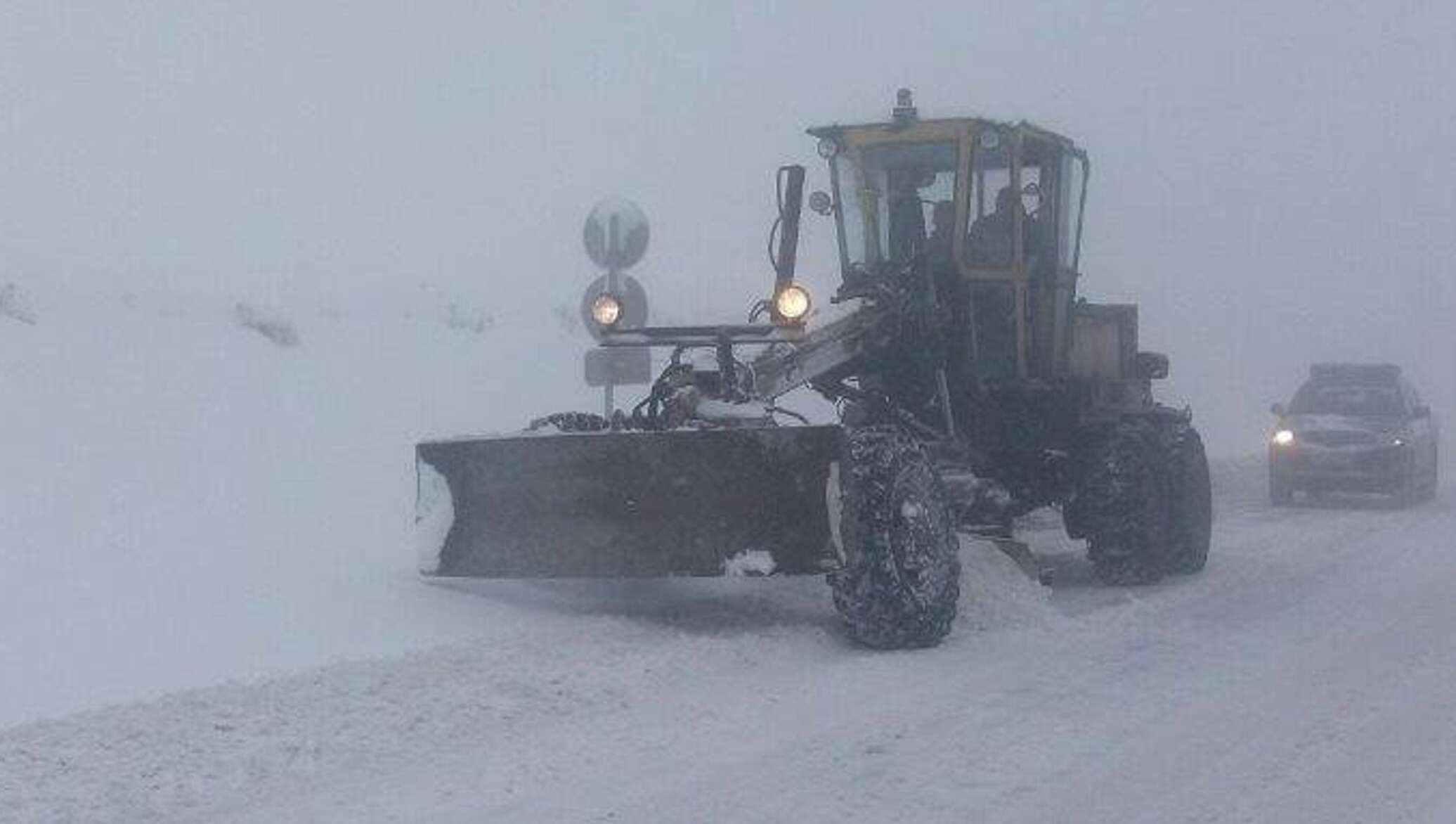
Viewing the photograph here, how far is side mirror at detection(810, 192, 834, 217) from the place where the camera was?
13047 millimetres

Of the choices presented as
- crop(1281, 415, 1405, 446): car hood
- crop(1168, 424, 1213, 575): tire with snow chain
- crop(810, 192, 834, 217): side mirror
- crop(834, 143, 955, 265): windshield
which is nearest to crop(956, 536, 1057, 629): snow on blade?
crop(1168, 424, 1213, 575): tire with snow chain

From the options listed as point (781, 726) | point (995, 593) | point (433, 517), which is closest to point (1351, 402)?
point (995, 593)

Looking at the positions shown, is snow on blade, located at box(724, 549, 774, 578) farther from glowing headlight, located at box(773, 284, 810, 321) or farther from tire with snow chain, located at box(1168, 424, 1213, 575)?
tire with snow chain, located at box(1168, 424, 1213, 575)

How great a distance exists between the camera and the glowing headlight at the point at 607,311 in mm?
11078

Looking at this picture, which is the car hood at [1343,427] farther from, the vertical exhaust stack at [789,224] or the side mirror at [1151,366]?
the vertical exhaust stack at [789,224]

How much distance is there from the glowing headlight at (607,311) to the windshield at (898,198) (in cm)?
240

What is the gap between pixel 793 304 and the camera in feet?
35.1

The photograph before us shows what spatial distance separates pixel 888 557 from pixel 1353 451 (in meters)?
13.3

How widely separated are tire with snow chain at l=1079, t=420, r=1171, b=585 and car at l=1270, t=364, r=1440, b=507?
8562mm

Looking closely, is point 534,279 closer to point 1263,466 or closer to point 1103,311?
point 1263,466

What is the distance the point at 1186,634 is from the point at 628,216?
17.2ft

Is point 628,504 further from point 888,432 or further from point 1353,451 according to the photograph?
point 1353,451

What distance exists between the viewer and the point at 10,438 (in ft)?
42.7

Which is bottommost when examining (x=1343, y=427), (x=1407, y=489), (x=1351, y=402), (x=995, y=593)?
(x=995, y=593)
